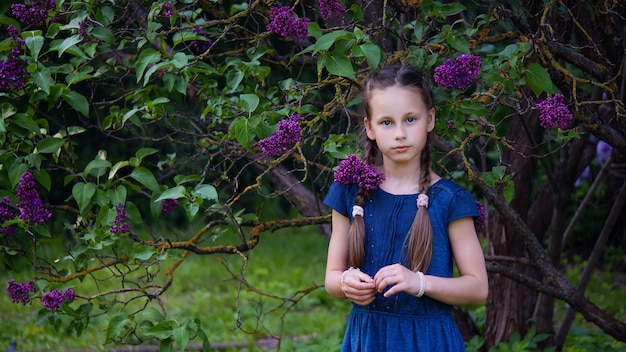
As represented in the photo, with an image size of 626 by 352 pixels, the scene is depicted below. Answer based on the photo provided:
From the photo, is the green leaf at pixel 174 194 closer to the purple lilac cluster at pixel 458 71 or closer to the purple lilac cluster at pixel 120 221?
the purple lilac cluster at pixel 120 221

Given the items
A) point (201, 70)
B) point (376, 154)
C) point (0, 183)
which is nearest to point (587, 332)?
point (376, 154)

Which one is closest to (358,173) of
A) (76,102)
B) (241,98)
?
(241,98)

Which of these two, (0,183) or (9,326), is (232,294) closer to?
(9,326)

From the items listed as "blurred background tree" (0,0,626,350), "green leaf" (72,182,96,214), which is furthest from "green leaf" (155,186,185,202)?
"green leaf" (72,182,96,214)

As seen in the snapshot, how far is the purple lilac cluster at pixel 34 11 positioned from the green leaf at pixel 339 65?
3.00 feet

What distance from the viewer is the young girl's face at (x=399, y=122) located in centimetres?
195

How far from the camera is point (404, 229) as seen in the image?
1.99 metres

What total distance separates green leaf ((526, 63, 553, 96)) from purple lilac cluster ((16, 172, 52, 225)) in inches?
57.0

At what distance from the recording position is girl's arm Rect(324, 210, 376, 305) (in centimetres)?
185

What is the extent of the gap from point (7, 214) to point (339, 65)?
44.0 inches

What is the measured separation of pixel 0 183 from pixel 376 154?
3.77 ft

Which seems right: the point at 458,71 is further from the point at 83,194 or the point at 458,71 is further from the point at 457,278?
the point at 83,194

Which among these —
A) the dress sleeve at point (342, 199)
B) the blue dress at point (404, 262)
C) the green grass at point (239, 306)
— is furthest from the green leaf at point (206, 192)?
the green grass at point (239, 306)

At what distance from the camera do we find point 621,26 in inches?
108
